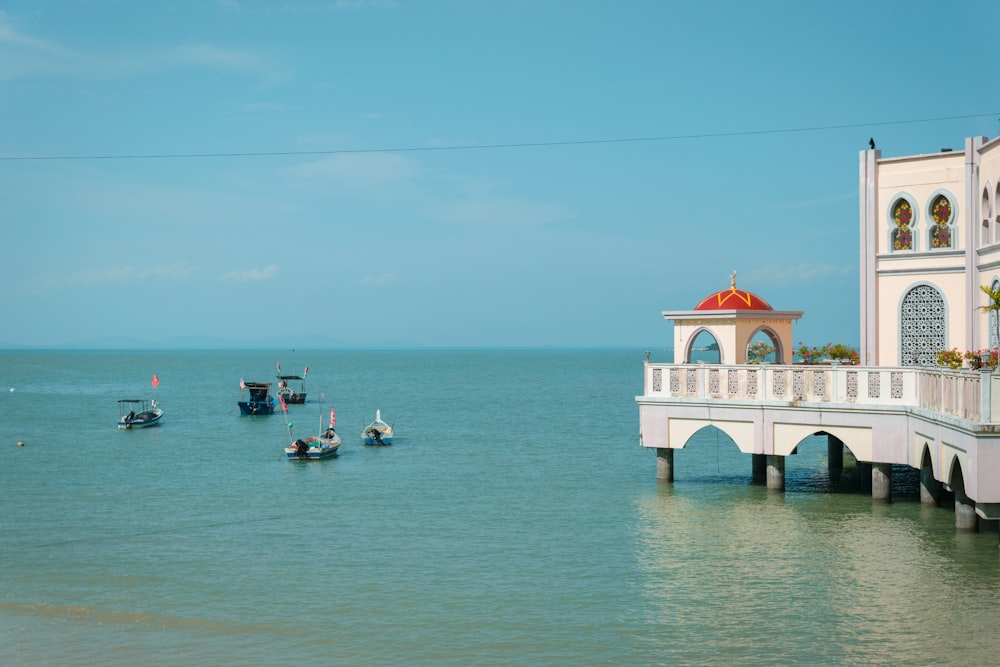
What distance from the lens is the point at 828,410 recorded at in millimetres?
25891

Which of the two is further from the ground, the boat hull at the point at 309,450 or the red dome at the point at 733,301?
the red dome at the point at 733,301

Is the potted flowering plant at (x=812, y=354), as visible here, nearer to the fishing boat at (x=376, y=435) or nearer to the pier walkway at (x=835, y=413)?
the pier walkway at (x=835, y=413)

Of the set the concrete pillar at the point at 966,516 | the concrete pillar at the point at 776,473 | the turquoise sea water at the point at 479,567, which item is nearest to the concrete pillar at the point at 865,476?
the turquoise sea water at the point at 479,567

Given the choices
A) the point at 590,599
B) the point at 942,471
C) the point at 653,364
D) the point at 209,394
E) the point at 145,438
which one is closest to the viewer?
the point at 590,599

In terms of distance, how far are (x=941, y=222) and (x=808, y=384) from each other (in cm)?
553

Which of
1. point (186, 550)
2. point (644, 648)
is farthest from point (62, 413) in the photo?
point (644, 648)

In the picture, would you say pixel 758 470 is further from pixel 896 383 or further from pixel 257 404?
pixel 257 404

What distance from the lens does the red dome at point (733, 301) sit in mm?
28922

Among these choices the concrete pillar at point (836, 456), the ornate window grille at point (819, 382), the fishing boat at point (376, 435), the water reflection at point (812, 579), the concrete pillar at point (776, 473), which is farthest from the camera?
the fishing boat at point (376, 435)

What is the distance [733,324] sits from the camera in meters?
28.4

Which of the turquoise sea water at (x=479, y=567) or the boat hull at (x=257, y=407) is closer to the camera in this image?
the turquoise sea water at (x=479, y=567)

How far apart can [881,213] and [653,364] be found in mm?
7104

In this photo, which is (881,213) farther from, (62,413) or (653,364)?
(62,413)

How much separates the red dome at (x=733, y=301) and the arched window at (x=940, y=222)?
14.7 feet
